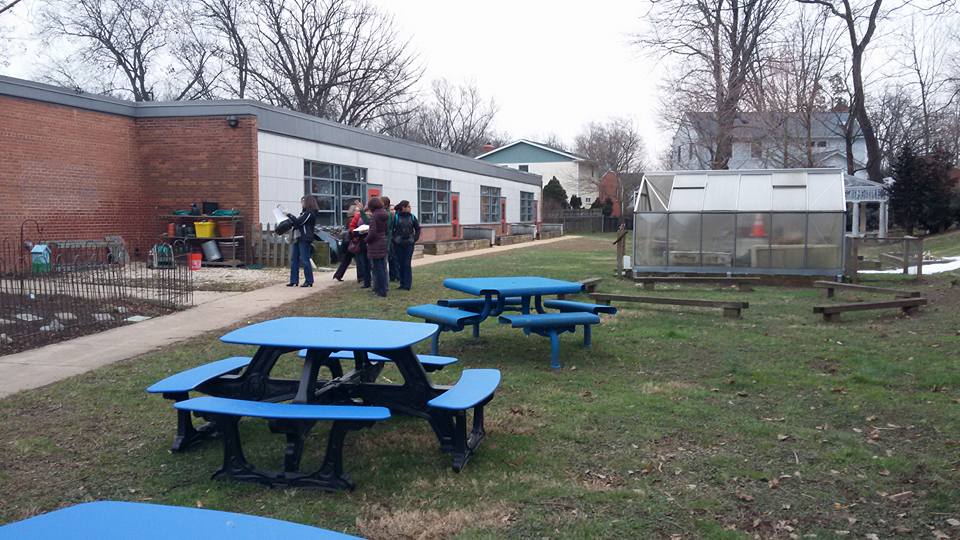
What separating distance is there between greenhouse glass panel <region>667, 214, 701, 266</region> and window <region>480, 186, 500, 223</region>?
2178 cm

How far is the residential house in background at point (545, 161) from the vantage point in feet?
220

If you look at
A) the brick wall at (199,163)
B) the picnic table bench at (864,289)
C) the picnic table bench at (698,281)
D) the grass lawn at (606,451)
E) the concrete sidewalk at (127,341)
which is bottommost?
the grass lawn at (606,451)

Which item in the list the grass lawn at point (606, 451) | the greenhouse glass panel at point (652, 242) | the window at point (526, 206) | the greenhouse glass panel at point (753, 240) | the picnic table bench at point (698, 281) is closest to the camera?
the grass lawn at point (606, 451)

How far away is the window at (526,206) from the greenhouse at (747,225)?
28.6 m

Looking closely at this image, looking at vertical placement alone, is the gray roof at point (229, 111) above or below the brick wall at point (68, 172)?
above

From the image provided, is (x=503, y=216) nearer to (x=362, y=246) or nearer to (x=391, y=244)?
(x=391, y=244)

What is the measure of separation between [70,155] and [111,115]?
6.02 feet

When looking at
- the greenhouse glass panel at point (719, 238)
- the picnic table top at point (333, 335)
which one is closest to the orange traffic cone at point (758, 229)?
the greenhouse glass panel at point (719, 238)

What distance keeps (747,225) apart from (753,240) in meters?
0.38

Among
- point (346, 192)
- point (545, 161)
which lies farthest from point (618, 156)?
point (346, 192)

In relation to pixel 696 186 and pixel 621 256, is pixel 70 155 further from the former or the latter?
pixel 696 186

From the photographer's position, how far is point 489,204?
41.2 meters

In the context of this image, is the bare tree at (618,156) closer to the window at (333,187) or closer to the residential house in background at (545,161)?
the residential house in background at (545,161)

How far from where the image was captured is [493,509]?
4277mm
